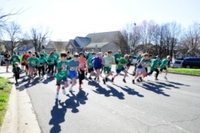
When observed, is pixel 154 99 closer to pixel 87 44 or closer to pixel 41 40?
pixel 87 44

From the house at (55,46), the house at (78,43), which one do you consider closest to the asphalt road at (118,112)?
the house at (78,43)

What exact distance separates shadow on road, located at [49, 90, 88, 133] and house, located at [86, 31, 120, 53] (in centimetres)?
5026

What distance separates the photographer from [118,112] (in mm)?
6465

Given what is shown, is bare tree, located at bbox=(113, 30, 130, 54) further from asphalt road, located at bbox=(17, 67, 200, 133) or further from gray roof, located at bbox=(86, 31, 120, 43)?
asphalt road, located at bbox=(17, 67, 200, 133)

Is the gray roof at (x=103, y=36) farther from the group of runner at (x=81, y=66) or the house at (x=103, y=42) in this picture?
the group of runner at (x=81, y=66)

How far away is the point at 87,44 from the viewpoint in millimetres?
66625

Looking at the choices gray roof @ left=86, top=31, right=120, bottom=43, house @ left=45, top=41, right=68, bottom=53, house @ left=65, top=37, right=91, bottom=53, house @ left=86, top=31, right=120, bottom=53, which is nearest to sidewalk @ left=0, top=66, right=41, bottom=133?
house @ left=86, top=31, right=120, bottom=53

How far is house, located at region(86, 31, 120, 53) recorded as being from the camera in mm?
61031

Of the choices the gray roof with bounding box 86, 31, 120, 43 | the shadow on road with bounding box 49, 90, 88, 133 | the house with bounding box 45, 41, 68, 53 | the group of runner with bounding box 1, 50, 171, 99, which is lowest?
the shadow on road with bounding box 49, 90, 88, 133

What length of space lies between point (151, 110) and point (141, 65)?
6.05 meters

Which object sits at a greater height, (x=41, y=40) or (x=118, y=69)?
(x=41, y=40)

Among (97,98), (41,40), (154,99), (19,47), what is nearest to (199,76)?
(154,99)

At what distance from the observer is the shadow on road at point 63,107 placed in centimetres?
550

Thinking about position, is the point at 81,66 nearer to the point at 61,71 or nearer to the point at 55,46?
the point at 61,71
